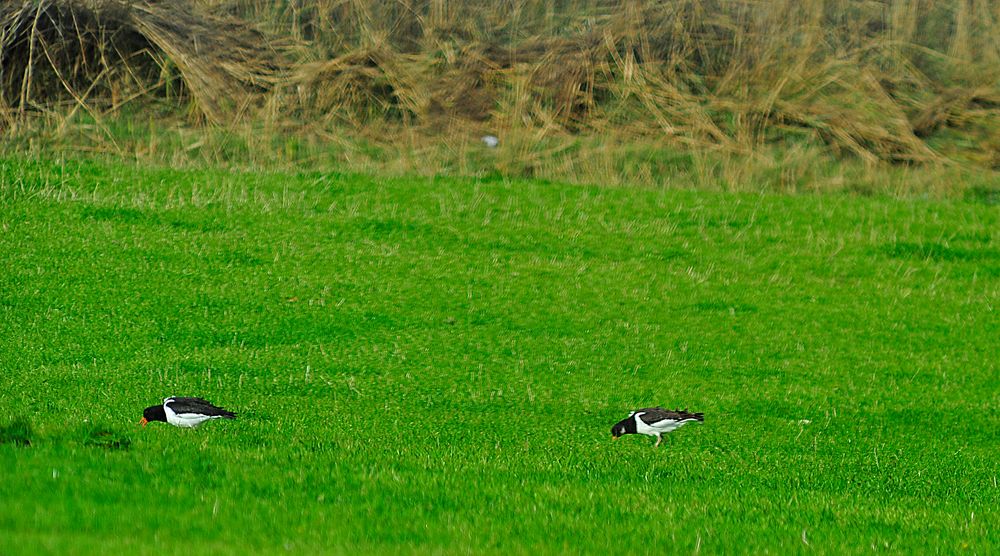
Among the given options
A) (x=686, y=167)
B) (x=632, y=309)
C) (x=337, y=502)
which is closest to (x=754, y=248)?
(x=632, y=309)

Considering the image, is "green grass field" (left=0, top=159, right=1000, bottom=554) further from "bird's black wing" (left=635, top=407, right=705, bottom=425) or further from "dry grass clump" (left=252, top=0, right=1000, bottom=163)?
"dry grass clump" (left=252, top=0, right=1000, bottom=163)

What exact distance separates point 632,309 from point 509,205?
→ 4317mm

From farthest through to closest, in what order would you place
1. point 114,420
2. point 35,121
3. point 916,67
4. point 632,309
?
point 916,67
point 35,121
point 632,309
point 114,420

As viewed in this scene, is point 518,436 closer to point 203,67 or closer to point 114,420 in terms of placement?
point 114,420

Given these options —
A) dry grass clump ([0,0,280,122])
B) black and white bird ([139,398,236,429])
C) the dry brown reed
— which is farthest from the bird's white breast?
dry grass clump ([0,0,280,122])

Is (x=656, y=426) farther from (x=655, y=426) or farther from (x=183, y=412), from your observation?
(x=183, y=412)

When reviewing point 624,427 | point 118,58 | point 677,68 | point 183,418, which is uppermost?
point 118,58

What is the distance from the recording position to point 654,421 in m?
8.08

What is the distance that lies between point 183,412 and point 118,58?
15190 millimetres

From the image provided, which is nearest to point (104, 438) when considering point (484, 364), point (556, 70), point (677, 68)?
point (484, 364)

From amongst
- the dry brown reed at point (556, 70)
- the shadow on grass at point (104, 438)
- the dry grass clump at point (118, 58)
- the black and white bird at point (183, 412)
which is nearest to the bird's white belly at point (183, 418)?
the black and white bird at point (183, 412)

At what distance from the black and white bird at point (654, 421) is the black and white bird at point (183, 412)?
2952 mm

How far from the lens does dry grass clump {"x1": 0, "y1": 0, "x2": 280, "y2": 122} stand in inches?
785

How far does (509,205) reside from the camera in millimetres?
15977
